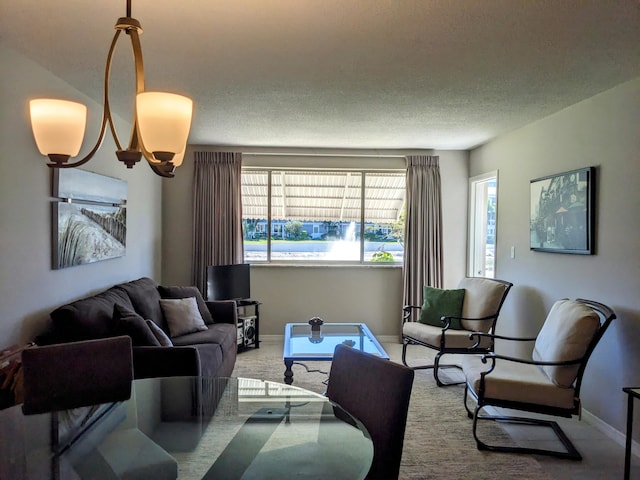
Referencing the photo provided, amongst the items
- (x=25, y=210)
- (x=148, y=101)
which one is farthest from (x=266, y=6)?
(x=25, y=210)

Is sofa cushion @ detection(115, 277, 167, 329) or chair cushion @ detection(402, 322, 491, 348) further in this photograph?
chair cushion @ detection(402, 322, 491, 348)

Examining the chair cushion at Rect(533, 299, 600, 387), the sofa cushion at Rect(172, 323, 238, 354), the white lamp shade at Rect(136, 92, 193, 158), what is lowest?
the sofa cushion at Rect(172, 323, 238, 354)

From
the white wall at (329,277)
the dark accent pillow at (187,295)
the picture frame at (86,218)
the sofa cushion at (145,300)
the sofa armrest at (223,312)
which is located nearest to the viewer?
the picture frame at (86,218)

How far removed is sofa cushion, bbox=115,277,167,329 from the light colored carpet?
988 millimetres

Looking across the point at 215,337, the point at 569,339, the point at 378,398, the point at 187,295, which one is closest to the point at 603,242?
the point at 569,339

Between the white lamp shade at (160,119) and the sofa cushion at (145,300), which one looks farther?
the sofa cushion at (145,300)

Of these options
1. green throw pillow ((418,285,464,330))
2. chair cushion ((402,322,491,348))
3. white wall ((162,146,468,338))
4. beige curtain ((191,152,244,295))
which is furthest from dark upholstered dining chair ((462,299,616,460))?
beige curtain ((191,152,244,295))

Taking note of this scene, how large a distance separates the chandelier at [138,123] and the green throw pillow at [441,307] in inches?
137

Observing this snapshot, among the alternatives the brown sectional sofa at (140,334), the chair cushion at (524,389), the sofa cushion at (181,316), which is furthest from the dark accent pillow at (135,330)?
the chair cushion at (524,389)

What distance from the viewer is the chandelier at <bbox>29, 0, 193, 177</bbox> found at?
1.51 m

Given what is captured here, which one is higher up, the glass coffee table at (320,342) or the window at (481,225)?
the window at (481,225)

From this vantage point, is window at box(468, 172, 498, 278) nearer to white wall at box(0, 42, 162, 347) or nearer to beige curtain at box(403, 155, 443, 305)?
beige curtain at box(403, 155, 443, 305)

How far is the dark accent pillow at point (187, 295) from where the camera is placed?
4.24 m

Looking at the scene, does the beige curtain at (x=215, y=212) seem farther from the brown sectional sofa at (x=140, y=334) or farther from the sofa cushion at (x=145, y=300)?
the brown sectional sofa at (x=140, y=334)
